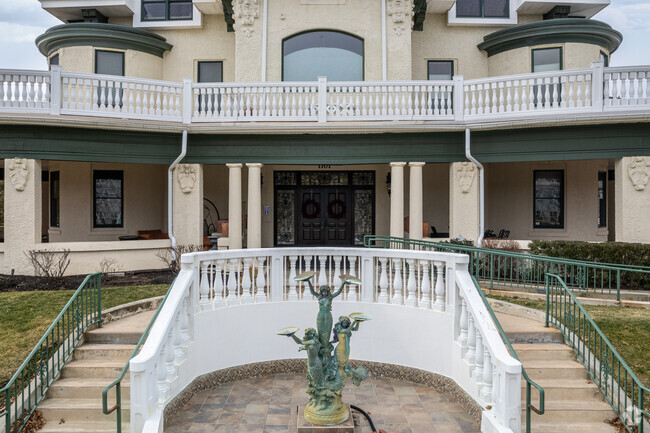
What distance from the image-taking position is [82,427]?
5457 mm

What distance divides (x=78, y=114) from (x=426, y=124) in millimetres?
9211

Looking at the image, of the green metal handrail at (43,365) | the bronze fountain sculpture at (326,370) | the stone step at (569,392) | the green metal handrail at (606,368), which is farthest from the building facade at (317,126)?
the bronze fountain sculpture at (326,370)

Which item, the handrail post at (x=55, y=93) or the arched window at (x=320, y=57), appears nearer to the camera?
the handrail post at (x=55, y=93)

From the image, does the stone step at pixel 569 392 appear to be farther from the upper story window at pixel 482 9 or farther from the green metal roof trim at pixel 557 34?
the upper story window at pixel 482 9

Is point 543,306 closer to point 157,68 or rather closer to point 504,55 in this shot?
point 504,55

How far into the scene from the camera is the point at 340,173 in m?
16.7

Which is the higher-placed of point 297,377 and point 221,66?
point 221,66

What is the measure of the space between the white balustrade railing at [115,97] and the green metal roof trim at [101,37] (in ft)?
11.7

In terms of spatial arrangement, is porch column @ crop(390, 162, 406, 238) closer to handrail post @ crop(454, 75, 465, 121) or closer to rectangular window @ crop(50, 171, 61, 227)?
handrail post @ crop(454, 75, 465, 121)

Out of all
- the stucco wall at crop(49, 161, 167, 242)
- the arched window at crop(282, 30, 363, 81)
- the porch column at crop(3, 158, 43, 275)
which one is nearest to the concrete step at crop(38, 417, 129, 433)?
the porch column at crop(3, 158, 43, 275)

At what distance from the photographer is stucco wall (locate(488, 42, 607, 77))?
15.2 meters

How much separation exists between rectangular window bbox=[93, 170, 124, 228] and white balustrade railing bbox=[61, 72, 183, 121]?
13.0 feet

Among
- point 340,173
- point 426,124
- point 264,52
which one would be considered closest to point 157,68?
point 264,52

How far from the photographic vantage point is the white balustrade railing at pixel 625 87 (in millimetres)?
11383
